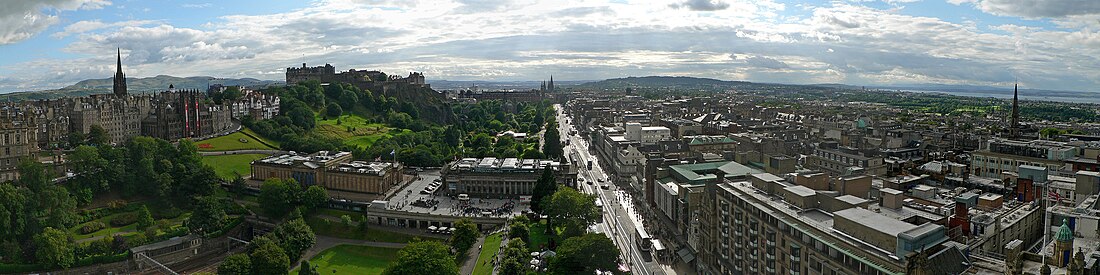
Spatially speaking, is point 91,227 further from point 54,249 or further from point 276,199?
point 276,199

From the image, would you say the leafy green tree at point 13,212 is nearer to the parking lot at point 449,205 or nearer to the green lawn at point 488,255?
the parking lot at point 449,205

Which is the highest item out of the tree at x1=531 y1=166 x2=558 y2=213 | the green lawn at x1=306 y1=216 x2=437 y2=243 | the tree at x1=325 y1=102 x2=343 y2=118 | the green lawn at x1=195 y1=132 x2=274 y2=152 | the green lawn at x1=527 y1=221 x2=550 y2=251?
the tree at x1=325 y1=102 x2=343 y2=118

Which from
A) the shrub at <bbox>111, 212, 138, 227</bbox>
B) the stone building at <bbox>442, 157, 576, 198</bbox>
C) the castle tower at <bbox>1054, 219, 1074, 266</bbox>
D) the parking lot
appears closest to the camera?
the castle tower at <bbox>1054, 219, 1074, 266</bbox>

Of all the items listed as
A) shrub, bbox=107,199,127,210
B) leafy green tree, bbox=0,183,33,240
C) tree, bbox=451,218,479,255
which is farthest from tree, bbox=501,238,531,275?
shrub, bbox=107,199,127,210

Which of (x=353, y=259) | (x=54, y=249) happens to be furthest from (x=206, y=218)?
(x=353, y=259)

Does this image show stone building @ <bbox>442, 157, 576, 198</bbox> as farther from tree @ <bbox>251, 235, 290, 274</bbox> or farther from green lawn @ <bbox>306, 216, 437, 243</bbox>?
tree @ <bbox>251, 235, 290, 274</bbox>

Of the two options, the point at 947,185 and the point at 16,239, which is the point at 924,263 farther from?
the point at 16,239

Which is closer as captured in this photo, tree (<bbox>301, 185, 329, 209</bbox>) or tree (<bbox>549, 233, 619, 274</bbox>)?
tree (<bbox>549, 233, 619, 274</bbox>)

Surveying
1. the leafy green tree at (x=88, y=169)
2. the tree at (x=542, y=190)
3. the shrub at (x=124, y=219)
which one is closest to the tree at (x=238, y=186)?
the shrub at (x=124, y=219)

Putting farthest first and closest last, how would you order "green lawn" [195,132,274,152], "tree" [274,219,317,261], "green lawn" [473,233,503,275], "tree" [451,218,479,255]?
"green lawn" [195,132,274,152], "tree" [274,219,317,261], "tree" [451,218,479,255], "green lawn" [473,233,503,275]
